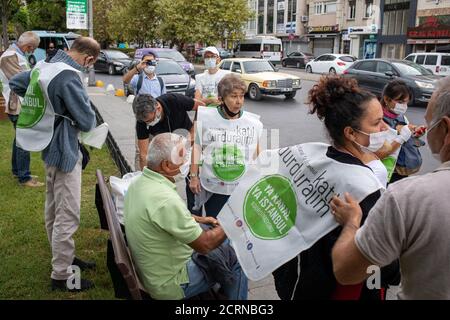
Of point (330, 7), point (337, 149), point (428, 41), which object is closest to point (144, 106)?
point (337, 149)

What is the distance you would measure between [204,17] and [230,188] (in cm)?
3366

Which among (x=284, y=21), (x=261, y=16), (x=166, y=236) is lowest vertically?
(x=166, y=236)

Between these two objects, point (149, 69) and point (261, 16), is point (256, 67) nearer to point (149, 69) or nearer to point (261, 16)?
point (149, 69)

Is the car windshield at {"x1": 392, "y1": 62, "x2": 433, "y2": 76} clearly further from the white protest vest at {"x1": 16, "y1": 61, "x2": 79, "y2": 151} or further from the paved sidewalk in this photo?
the white protest vest at {"x1": 16, "y1": 61, "x2": 79, "y2": 151}

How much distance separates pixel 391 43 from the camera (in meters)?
37.5

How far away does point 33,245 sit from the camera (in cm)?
431

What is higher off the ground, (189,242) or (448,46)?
(448,46)

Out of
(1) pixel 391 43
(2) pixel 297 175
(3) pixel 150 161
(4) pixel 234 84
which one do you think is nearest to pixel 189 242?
(3) pixel 150 161

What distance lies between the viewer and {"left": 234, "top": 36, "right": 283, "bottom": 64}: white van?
4112cm

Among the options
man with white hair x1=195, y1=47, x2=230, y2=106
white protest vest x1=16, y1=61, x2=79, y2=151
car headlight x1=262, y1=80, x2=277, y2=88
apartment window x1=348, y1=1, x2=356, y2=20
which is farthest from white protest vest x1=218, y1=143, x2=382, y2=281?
apartment window x1=348, y1=1, x2=356, y2=20

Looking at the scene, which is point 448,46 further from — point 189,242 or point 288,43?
point 189,242

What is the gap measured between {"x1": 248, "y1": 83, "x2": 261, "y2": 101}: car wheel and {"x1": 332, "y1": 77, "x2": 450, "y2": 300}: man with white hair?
1534cm

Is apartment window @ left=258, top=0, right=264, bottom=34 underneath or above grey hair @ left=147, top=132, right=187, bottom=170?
above
